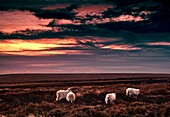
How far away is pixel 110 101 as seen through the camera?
2741 centimetres

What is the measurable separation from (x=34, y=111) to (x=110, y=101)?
7274 mm

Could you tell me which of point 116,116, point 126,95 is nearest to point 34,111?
point 116,116

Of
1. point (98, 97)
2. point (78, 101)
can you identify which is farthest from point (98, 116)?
point (98, 97)

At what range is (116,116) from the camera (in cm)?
2066

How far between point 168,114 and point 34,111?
8871 mm

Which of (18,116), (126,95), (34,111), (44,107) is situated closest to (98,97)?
(126,95)

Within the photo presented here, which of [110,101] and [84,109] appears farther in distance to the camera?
[110,101]

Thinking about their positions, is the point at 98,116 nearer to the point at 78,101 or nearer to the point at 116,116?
the point at 116,116

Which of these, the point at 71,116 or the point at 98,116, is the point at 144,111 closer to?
the point at 98,116

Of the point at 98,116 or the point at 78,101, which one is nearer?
the point at 98,116

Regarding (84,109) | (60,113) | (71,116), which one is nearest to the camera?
(71,116)

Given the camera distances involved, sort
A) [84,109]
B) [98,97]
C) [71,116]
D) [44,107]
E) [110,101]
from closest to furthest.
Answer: [71,116] → [84,109] → [44,107] → [110,101] → [98,97]

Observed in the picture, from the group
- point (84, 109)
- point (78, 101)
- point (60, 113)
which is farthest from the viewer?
point (78, 101)

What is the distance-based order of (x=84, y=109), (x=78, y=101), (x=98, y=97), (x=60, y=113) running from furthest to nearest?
(x=98, y=97), (x=78, y=101), (x=84, y=109), (x=60, y=113)
